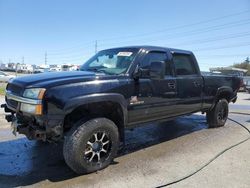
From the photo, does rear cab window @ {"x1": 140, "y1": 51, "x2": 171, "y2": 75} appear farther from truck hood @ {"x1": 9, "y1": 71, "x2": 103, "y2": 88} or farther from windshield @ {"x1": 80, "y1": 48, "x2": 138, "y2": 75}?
truck hood @ {"x1": 9, "y1": 71, "x2": 103, "y2": 88}

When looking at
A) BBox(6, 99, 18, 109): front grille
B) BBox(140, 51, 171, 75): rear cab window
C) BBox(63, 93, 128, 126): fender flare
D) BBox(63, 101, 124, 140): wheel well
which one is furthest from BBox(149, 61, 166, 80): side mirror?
BBox(6, 99, 18, 109): front grille

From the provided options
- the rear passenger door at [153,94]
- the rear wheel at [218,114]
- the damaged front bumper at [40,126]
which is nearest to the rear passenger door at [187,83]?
the rear passenger door at [153,94]

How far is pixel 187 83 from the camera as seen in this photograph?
719cm

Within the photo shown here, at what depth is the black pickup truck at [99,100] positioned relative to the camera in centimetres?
480

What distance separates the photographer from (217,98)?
8547mm

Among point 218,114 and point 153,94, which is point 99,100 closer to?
point 153,94

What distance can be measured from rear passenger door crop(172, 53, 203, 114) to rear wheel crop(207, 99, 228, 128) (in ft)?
3.10

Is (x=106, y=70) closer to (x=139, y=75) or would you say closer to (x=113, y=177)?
(x=139, y=75)

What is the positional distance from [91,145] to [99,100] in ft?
2.23

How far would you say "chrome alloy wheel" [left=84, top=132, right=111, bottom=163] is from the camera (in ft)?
16.8

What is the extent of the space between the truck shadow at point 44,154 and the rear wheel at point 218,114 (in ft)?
0.85

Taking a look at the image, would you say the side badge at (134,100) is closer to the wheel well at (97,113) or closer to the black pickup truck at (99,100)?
the black pickup truck at (99,100)

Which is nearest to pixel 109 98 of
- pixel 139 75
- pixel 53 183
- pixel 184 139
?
pixel 139 75

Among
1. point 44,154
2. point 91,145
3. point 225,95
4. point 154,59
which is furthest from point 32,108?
point 225,95
